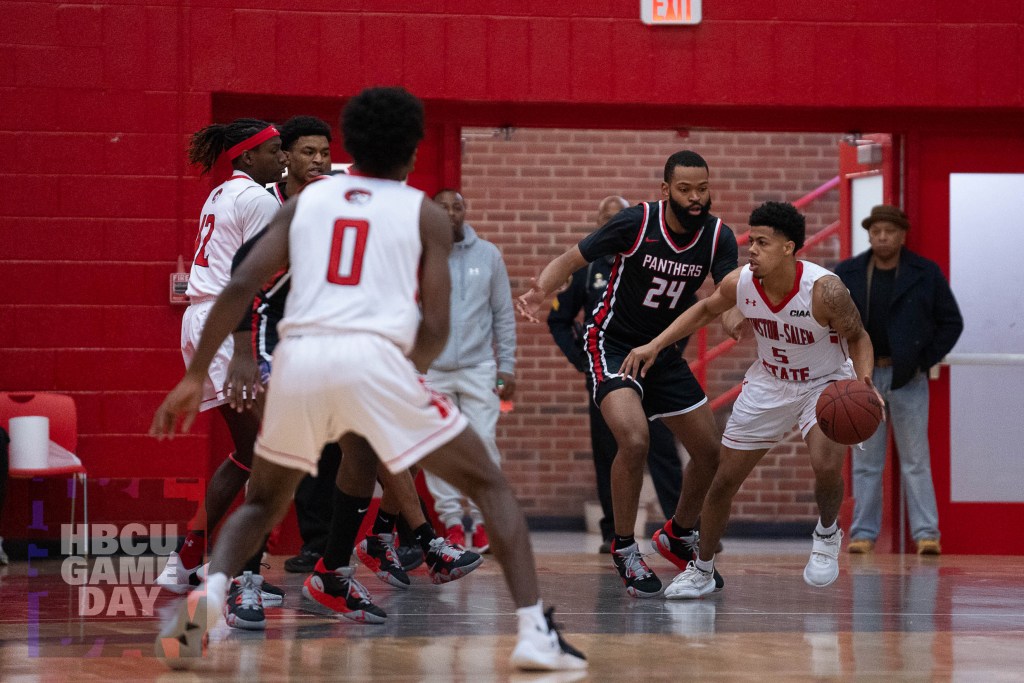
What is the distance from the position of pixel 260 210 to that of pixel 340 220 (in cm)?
163

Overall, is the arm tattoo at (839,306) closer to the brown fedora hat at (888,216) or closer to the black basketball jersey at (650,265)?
the black basketball jersey at (650,265)

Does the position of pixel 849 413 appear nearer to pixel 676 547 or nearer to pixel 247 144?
pixel 676 547

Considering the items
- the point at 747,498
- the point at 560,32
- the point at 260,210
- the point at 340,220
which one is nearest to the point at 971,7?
the point at 560,32

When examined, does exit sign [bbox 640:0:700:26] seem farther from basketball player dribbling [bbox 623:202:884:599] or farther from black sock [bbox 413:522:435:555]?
black sock [bbox 413:522:435:555]

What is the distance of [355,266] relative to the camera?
4.18 m

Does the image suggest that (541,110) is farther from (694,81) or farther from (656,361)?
(656,361)

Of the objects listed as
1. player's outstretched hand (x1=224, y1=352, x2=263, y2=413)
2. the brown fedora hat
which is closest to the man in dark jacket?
the brown fedora hat

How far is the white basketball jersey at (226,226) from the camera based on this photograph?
19.0 feet

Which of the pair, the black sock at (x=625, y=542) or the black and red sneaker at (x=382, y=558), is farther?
the black and red sneaker at (x=382, y=558)

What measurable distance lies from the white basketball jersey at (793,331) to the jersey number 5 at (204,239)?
232 centimetres

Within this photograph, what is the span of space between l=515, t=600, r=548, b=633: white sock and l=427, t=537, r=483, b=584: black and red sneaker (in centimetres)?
205

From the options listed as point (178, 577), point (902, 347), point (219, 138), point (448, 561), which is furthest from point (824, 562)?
point (219, 138)

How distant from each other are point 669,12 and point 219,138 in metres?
3.36

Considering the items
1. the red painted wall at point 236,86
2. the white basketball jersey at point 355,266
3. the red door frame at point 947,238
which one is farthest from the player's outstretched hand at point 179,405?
the red door frame at point 947,238
